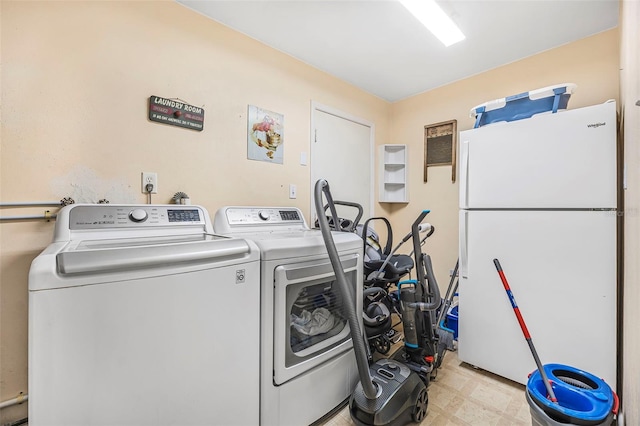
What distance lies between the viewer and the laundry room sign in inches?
65.8

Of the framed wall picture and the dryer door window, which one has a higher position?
the framed wall picture

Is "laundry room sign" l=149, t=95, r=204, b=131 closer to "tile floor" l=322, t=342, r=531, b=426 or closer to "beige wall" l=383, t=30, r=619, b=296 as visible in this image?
"tile floor" l=322, t=342, r=531, b=426

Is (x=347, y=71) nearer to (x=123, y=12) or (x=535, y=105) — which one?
(x=535, y=105)

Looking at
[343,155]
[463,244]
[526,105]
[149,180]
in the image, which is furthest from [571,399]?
[149,180]

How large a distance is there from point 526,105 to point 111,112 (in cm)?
265

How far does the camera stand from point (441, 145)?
9.64ft

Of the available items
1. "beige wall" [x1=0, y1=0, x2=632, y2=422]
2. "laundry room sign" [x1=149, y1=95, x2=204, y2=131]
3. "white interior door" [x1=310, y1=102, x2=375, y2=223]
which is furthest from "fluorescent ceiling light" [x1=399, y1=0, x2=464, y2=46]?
"laundry room sign" [x1=149, y1=95, x2=204, y2=131]

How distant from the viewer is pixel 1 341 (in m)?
1.28

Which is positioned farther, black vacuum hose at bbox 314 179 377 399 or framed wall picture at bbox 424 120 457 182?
framed wall picture at bbox 424 120 457 182

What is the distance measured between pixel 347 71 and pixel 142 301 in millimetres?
2565

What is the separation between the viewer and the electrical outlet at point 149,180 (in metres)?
1.65

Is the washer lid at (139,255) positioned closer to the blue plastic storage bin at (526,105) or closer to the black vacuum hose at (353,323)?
the black vacuum hose at (353,323)

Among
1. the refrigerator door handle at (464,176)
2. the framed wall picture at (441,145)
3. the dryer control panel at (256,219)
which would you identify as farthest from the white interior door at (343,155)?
the refrigerator door handle at (464,176)

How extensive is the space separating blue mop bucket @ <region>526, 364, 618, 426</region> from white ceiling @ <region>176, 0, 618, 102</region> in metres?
2.20
